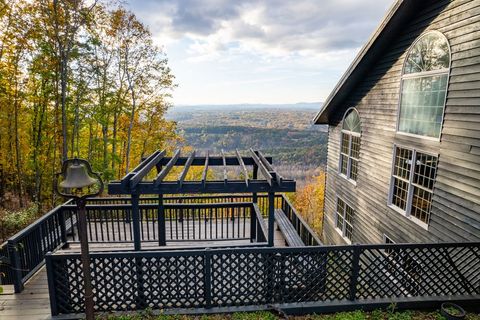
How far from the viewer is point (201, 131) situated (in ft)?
184

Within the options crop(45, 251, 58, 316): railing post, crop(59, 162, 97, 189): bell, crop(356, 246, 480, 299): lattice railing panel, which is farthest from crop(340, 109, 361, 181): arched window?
crop(45, 251, 58, 316): railing post

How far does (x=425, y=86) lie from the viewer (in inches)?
249

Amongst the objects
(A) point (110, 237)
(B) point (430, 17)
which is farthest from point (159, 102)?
(B) point (430, 17)

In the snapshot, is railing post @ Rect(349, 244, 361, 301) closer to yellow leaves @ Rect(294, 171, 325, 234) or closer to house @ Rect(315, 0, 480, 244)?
house @ Rect(315, 0, 480, 244)

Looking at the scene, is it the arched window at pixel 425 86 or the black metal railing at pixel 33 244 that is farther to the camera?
the arched window at pixel 425 86

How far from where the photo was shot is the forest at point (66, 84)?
1088cm

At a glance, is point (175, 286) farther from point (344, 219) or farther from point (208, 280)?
point (344, 219)

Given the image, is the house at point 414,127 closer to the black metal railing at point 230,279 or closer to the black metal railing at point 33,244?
the black metal railing at point 230,279

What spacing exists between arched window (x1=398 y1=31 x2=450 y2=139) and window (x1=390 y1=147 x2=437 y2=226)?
0.65 m

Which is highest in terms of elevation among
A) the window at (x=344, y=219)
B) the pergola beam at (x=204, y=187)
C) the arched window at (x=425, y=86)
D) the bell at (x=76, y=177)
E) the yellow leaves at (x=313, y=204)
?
the arched window at (x=425, y=86)

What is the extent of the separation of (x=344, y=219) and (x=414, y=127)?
17.1 feet

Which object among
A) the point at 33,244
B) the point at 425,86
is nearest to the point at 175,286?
the point at 33,244

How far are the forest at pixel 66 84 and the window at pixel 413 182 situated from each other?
44.8ft

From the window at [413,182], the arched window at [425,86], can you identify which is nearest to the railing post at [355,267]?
the window at [413,182]
